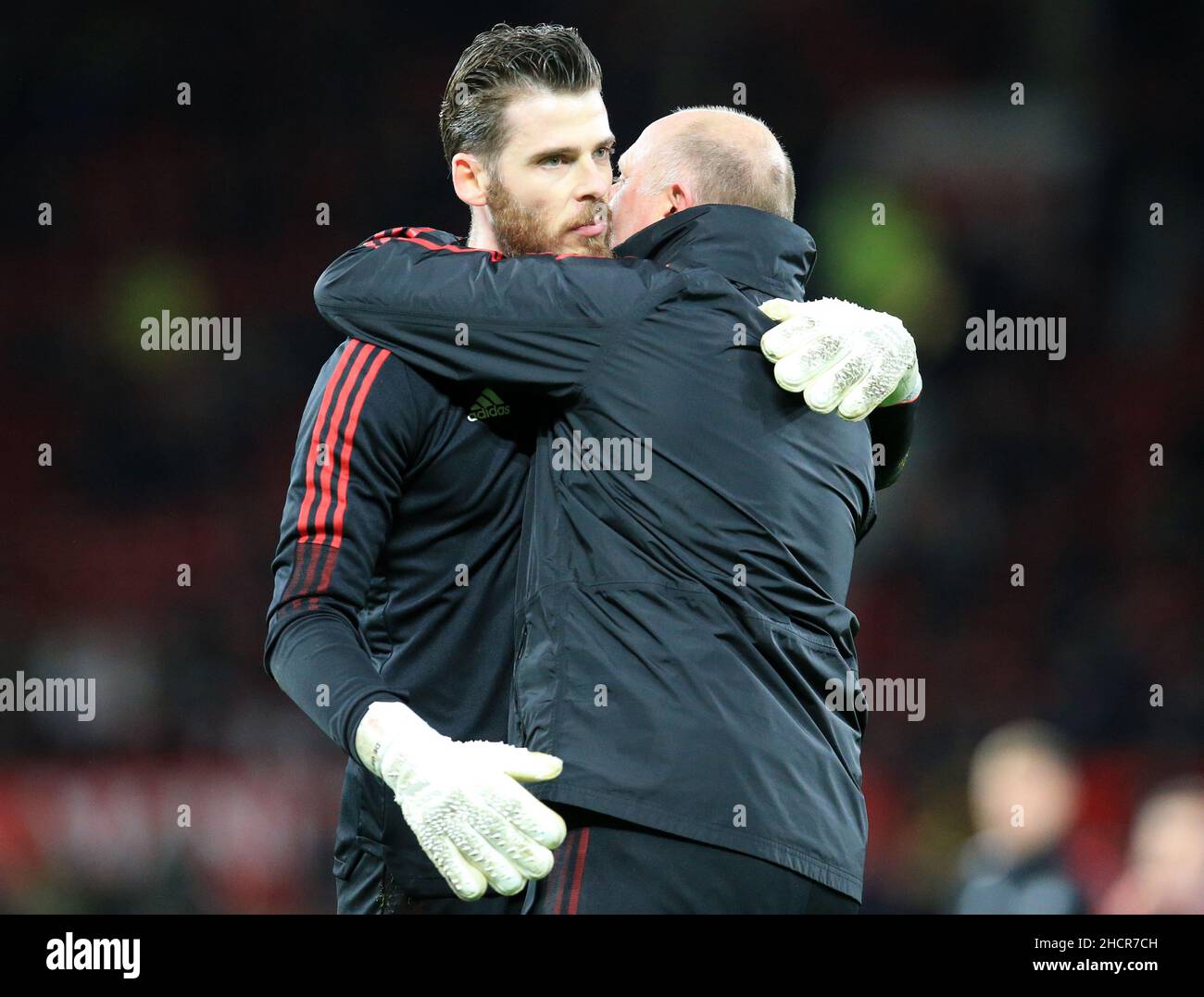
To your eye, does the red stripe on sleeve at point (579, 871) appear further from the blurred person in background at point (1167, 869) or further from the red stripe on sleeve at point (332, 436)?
the blurred person in background at point (1167, 869)

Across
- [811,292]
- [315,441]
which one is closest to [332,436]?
[315,441]

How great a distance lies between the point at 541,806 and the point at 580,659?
0.80 ft

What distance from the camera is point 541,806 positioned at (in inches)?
73.9

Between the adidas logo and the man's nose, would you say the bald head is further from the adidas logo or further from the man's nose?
the adidas logo

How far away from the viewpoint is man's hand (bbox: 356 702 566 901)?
1854 millimetres

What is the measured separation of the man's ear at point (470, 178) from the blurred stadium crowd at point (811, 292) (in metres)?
3.99

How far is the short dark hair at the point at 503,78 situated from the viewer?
2451 mm

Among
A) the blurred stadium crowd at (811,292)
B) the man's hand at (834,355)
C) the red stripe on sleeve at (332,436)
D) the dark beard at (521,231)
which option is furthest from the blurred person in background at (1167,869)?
the red stripe on sleeve at (332,436)

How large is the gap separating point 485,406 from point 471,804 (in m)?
0.69

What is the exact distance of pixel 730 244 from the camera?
2270mm

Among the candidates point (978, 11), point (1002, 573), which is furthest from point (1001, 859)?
point (978, 11)

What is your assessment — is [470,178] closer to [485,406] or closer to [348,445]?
[485,406]

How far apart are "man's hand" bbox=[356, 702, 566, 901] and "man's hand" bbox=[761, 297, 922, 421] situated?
0.66 meters

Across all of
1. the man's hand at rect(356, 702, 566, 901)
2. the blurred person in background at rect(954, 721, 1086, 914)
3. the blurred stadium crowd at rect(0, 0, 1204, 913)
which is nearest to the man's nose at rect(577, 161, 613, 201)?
the man's hand at rect(356, 702, 566, 901)
